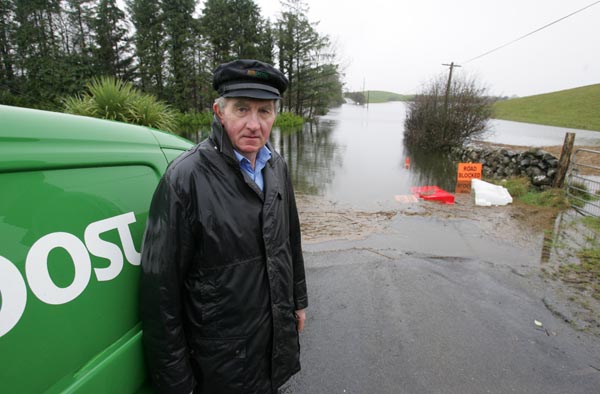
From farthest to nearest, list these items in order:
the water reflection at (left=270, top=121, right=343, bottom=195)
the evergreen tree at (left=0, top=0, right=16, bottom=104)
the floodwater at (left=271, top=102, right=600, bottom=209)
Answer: the evergreen tree at (left=0, top=0, right=16, bottom=104) < the water reflection at (left=270, top=121, right=343, bottom=195) < the floodwater at (left=271, top=102, right=600, bottom=209)

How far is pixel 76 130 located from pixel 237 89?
69cm

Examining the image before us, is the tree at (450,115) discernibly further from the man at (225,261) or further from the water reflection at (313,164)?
the man at (225,261)

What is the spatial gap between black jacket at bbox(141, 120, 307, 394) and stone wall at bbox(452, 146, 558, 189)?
11086 mm

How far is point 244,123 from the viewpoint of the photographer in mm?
1557

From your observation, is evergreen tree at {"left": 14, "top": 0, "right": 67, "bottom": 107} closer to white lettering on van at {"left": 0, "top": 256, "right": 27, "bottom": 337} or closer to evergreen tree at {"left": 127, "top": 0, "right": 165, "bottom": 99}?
evergreen tree at {"left": 127, "top": 0, "right": 165, "bottom": 99}

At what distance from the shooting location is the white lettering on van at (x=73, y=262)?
814 millimetres

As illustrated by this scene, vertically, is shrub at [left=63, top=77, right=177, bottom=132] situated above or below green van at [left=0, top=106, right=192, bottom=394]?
above

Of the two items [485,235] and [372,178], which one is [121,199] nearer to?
[485,235]

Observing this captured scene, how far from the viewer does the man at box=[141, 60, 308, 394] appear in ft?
4.18

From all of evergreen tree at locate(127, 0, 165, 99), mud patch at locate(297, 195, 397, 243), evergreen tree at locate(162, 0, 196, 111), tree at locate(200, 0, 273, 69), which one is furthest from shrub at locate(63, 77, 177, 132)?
evergreen tree at locate(127, 0, 165, 99)

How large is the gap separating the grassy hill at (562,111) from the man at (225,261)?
160ft

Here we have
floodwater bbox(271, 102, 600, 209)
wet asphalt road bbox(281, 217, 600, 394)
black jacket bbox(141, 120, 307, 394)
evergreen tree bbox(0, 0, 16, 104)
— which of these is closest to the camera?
black jacket bbox(141, 120, 307, 394)

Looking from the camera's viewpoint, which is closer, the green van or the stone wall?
the green van

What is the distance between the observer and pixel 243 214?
1451mm
